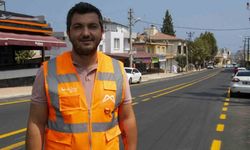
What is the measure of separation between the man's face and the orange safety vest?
14 cm

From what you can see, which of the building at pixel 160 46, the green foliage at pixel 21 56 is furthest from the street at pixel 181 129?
the building at pixel 160 46

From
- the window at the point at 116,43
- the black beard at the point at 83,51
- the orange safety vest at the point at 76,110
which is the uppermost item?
the window at the point at 116,43

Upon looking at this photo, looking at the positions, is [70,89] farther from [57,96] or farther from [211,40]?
[211,40]

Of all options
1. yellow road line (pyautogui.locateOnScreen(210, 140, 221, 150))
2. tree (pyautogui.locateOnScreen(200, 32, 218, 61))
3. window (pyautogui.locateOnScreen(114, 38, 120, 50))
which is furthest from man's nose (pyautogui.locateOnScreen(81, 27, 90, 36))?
tree (pyautogui.locateOnScreen(200, 32, 218, 61))

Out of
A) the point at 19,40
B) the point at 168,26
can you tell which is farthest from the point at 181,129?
the point at 168,26

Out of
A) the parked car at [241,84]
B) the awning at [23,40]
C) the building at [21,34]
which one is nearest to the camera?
the parked car at [241,84]

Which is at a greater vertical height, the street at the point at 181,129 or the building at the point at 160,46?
the building at the point at 160,46

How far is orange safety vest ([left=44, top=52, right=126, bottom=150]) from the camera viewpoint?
8.89 ft

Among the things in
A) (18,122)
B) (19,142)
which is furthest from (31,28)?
(19,142)

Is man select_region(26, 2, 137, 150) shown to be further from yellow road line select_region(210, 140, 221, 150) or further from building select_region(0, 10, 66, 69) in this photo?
building select_region(0, 10, 66, 69)

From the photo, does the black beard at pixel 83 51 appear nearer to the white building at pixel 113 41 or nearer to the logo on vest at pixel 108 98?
the logo on vest at pixel 108 98

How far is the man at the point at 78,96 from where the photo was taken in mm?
2715

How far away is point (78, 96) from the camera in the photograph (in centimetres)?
272

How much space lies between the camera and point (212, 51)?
162250 millimetres
